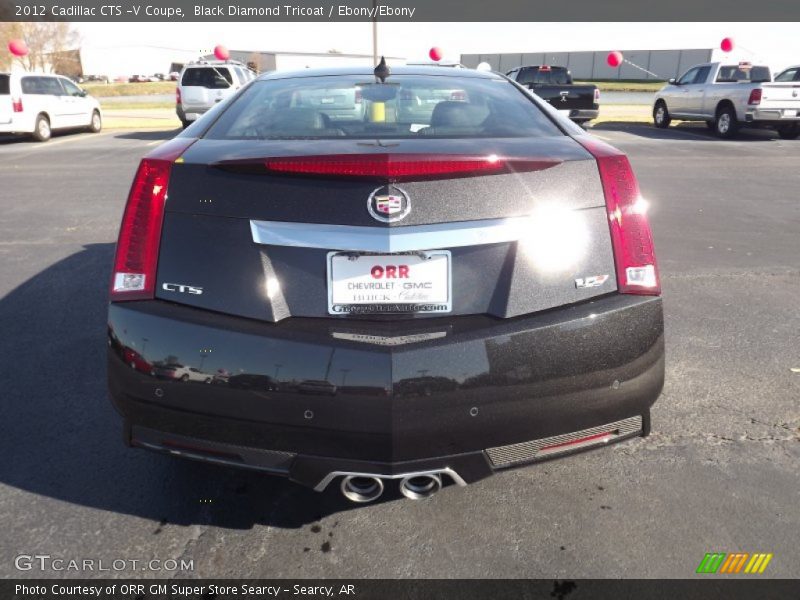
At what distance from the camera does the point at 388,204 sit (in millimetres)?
2031

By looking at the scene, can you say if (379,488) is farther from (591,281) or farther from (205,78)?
(205,78)

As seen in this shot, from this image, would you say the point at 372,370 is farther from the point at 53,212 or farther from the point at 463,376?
the point at 53,212

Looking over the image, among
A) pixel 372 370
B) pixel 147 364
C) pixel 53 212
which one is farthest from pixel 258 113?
pixel 53 212

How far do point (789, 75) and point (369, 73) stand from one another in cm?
1802

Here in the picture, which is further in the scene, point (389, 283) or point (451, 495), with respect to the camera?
point (451, 495)

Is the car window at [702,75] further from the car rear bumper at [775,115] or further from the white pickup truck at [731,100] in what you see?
the car rear bumper at [775,115]

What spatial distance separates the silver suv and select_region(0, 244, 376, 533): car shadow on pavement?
47.5ft

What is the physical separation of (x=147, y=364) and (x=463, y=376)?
102cm

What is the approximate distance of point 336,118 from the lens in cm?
275

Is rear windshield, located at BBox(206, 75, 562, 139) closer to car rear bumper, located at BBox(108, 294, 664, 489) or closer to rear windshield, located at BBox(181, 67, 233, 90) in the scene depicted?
car rear bumper, located at BBox(108, 294, 664, 489)

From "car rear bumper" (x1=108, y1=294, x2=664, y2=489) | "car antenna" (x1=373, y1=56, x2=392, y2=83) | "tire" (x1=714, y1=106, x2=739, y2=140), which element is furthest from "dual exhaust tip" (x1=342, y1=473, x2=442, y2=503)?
"tire" (x1=714, y1=106, x2=739, y2=140)

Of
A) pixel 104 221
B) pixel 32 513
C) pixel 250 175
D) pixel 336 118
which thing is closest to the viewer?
pixel 250 175

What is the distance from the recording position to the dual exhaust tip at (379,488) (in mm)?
2232

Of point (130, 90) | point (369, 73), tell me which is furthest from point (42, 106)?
point (130, 90)
